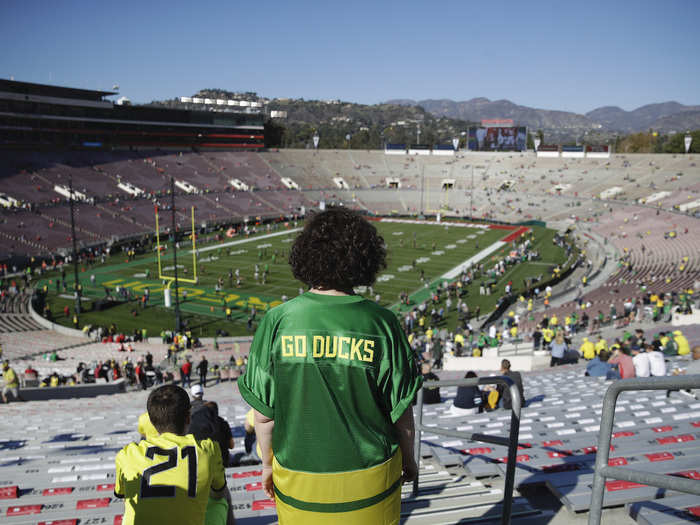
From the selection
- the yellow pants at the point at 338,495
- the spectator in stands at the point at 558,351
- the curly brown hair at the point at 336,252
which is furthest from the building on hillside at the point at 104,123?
the yellow pants at the point at 338,495

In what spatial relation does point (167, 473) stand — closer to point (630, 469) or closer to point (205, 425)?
point (205, 425)

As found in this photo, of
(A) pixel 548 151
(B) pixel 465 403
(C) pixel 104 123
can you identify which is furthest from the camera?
(A) pixel 548 151

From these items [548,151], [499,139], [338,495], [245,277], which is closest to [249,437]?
[338,495]

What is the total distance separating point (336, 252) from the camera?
2.17 m

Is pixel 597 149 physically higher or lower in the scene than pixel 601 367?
higher

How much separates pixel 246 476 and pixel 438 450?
5.75 feet

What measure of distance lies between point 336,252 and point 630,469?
1346mm

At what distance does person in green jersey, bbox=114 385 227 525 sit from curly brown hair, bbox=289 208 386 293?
1048mm

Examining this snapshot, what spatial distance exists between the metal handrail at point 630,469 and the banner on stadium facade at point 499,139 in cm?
8282

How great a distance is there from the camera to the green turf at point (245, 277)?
2628 centimetres

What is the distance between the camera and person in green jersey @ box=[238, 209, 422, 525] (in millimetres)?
1977

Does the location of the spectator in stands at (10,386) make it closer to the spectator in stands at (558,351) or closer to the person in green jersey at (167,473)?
the person in green jersey at (167,473)

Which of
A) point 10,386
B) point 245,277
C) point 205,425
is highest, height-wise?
point 205,425

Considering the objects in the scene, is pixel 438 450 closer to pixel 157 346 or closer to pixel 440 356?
pixel 440 356
